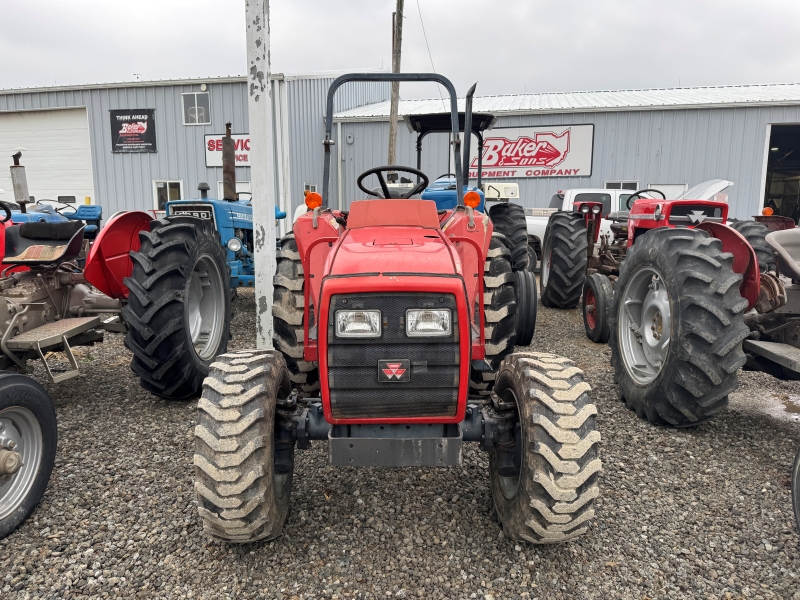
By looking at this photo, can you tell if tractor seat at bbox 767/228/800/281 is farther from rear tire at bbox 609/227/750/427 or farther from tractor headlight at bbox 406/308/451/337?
tractor headlight at bbox 406/308/451/337

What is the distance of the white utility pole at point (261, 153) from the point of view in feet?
13.3

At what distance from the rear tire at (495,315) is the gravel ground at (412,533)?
48 cm

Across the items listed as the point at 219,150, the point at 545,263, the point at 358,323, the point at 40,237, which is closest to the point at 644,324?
the point at 358,323

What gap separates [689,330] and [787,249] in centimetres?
103

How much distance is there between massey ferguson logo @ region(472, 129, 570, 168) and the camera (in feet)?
50.8

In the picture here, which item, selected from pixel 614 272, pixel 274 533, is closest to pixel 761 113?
pixel 614 272

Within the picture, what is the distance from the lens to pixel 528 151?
15.7 metres

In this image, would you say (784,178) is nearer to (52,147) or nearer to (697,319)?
(697,319)

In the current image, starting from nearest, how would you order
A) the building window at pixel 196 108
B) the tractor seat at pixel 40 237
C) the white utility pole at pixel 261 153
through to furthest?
the white utility pole at pixel 261 153, the tractor seat at pixel 40 237, the building window at pixel 196 108

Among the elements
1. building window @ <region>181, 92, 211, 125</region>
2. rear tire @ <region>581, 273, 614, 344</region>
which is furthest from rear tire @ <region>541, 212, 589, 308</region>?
building window @ <region>181, 92, 211, 125</region>

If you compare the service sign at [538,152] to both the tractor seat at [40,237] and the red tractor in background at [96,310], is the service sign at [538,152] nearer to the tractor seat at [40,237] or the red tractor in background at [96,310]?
the red tractor in background at [96,310]

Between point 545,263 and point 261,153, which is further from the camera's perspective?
point 545,263

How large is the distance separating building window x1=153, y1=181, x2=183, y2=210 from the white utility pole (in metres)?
13.5

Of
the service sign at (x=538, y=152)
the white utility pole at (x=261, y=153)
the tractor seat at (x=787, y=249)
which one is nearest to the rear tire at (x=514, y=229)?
the tractor seat at (x=787, y=249)
